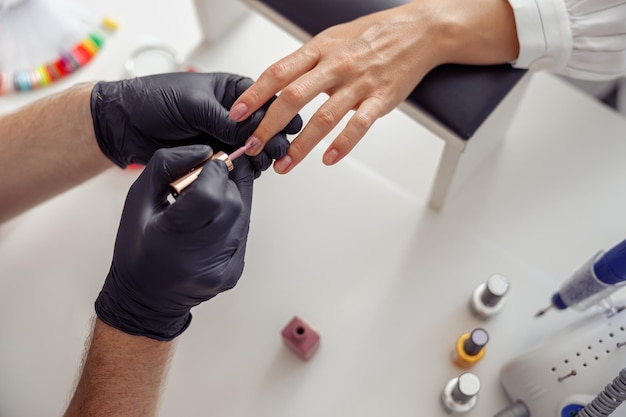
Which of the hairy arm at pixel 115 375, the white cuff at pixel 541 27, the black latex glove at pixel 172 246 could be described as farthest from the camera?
the white cuff at pixel 541 27

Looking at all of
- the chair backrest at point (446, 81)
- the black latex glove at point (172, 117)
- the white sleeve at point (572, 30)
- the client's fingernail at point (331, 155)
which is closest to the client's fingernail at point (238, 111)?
the black latex glove at point (172, 117)

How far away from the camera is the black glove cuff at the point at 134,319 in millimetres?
811

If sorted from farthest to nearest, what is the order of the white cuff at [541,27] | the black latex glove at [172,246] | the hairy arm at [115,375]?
1. the white cuff at [541,27]
2. the hairy arm at [115,375]
3. the black latex glove at [172,246]

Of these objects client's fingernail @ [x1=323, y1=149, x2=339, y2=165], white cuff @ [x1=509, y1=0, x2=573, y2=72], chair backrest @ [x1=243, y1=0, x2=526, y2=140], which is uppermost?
white cuff @ [x1=509, y1=0, x2=573, y2=72]

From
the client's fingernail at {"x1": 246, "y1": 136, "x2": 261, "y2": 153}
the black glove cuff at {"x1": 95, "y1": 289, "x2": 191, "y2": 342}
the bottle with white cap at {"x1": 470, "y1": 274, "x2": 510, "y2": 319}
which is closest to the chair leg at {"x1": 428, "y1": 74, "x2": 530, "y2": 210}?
the bottle with white cap at {"x1": 470, "y1": 274, "x2": 510, "y2": 319}

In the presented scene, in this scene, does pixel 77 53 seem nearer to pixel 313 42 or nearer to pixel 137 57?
pixel 137 57

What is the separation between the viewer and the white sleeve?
3.05ft

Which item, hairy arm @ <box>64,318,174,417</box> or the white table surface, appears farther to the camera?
the white table surface

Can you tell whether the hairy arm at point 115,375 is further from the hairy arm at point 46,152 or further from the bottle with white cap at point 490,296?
the bottle with white cap at point 490,296

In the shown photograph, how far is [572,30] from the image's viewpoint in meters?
0.95

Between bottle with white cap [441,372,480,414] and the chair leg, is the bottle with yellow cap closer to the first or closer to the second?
bottle with white cap [441,372,480,414]

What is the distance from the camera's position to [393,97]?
0.95 m

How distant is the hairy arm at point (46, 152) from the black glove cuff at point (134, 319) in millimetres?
294

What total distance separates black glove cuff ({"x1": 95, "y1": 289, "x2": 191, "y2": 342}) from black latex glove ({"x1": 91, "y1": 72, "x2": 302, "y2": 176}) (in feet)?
0.85
